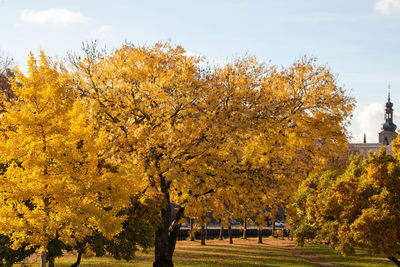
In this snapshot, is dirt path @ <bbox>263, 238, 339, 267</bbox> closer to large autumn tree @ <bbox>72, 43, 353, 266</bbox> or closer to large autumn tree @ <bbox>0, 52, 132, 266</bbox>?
large autumn tree @ <bbox>72, 43, 353, 266</bbox>

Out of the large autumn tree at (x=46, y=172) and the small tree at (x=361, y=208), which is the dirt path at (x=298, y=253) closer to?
the small tree at (x=361, y=208)

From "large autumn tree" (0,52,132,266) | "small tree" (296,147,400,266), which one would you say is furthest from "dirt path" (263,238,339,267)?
"large autumn tree" (0,52,132,266)

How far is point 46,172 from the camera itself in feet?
57.8

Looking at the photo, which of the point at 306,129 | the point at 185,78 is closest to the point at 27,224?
the point at 185,78

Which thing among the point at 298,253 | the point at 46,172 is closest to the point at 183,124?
the point at 46,172

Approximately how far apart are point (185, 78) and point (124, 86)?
9.62ft

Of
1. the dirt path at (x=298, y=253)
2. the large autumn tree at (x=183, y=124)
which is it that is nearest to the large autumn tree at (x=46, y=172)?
the large autumn tree at (x=183, y=124)

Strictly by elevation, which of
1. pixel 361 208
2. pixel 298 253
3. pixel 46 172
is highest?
pixel 46 172

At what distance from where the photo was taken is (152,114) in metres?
24.4

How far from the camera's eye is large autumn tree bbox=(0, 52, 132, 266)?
56.0 feet

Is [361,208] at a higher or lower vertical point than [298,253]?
higher

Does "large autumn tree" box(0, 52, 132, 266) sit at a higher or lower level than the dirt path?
higher

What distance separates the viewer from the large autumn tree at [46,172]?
56.0 feet

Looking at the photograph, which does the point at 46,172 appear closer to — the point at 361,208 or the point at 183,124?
the point at 183,124
